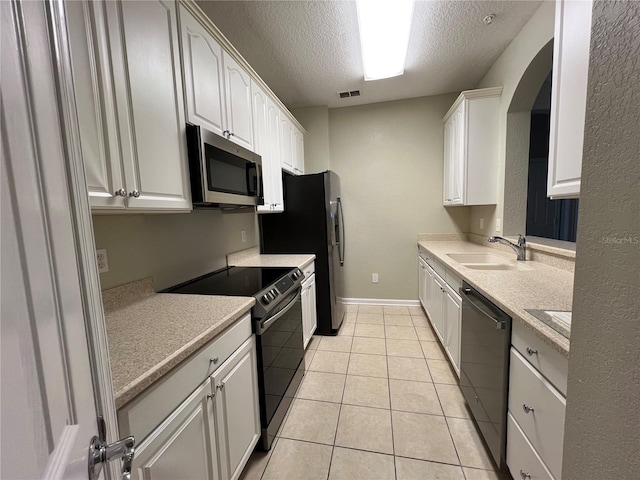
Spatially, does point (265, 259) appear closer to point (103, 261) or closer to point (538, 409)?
point (103, 261)

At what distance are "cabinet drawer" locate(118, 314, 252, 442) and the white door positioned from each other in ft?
1.04

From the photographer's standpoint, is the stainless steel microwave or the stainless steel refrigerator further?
the stainless steel refrigerator

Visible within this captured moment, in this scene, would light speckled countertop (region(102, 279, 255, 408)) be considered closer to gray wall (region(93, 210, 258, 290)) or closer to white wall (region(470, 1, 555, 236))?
gray wall (region(93, 210, 258, 290))

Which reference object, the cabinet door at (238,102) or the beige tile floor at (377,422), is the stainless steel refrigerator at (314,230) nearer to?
the beige tile floor at (377,422)

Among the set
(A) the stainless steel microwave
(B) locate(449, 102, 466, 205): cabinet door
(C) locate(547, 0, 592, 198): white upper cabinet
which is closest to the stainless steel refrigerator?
(A) the stainless steel microwave

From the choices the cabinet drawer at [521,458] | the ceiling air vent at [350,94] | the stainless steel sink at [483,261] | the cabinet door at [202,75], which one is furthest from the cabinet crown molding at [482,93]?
the cabinet drawer at [521,458]

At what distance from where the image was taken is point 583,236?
1.71 feet

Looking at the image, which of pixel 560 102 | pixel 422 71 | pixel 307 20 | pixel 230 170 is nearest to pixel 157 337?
pixel 230 170

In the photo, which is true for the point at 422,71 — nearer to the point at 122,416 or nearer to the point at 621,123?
the point at 621,123

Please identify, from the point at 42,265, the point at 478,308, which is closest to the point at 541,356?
the point at 478,308

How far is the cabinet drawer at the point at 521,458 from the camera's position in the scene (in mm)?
1026

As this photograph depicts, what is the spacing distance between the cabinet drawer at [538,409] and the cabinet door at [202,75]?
1899 millimetres

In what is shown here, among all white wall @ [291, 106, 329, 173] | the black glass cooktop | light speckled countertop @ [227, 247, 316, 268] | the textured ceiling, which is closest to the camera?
the black glass cooktop

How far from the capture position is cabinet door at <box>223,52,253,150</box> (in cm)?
176
